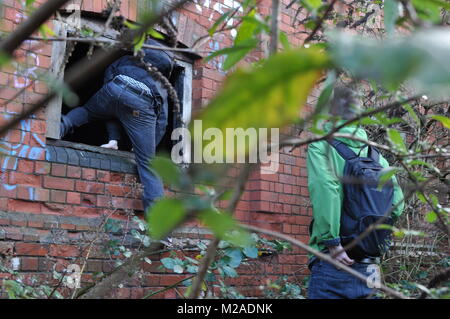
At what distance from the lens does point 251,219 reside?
4996mm

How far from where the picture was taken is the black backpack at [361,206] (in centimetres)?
309

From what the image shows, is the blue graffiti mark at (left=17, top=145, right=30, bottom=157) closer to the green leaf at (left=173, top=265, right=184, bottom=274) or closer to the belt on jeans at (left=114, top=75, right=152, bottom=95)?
the belt on jeans at (left=114, top=75, right=152, bottom=95)

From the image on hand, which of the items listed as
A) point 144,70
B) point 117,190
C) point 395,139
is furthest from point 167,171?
point 144,70

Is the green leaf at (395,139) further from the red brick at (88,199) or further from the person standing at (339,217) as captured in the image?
the red brick at (88,199)

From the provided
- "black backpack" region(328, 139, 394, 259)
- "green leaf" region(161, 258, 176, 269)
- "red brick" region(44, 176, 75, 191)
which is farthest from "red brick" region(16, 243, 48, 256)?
"black backpack" region(328, 139, 394, 259)

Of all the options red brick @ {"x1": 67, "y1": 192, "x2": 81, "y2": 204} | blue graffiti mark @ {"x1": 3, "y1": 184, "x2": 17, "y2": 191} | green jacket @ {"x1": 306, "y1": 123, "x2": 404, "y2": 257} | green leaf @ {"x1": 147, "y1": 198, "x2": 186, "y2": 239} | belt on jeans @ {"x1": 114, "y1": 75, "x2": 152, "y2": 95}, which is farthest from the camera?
belt on jeans @ {"x1": 114, "y1": 75, "x2": 152, "y2": 95}

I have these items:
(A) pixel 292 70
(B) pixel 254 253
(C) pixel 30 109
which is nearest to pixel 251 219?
(B) pixel 254 253

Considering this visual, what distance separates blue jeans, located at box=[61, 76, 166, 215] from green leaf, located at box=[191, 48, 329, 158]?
3.75m

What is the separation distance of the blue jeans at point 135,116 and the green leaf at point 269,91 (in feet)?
12.3

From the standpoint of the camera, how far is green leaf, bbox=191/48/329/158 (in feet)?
1.66

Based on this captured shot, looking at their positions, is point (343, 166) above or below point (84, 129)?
below

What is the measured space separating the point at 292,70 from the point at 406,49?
10 centimetres
